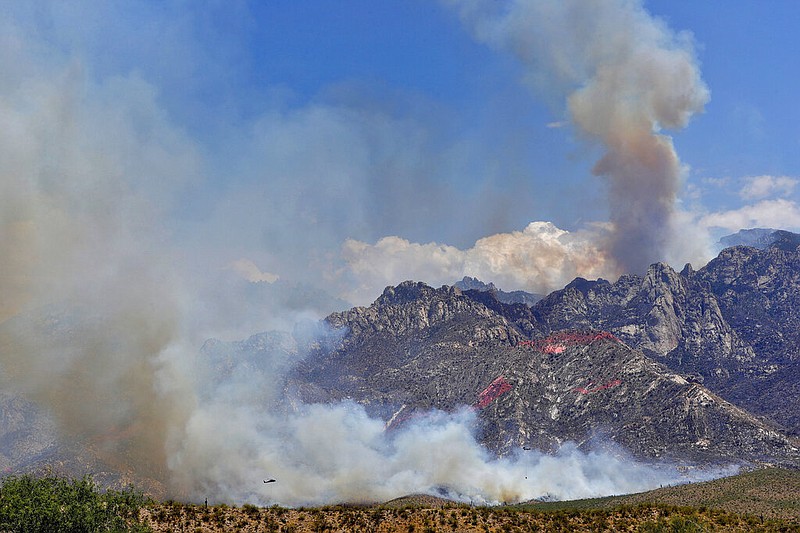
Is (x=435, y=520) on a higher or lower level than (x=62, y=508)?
lower

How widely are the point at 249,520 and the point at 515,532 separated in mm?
50490

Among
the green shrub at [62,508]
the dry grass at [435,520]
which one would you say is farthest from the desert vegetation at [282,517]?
the dry grass at [435,520]

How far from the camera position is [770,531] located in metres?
127

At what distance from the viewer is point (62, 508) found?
101 meters

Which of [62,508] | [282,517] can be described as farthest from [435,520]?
[62,508]

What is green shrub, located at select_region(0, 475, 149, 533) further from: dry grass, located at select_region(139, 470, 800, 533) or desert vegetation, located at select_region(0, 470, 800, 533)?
dry grass, located at select_region(139, 470, 800, 533)

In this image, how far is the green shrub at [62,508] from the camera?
94062mm

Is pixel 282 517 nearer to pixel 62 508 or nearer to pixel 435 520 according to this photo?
pixel 435 520

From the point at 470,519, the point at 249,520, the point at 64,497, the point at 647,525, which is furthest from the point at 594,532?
the point at 64,497

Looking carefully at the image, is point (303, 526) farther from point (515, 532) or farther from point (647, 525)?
point (647, 525)

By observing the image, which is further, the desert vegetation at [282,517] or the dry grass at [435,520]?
the dry grass at [435,520]

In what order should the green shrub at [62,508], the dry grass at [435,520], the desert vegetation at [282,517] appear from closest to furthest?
the green shrub at [62,508], the desert vegetation at [282,517], the dry grass at [435,520]

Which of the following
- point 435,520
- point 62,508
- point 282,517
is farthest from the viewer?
point 435,520

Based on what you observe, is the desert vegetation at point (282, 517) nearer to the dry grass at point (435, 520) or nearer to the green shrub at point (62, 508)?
the green shrub at point (62, 508)
